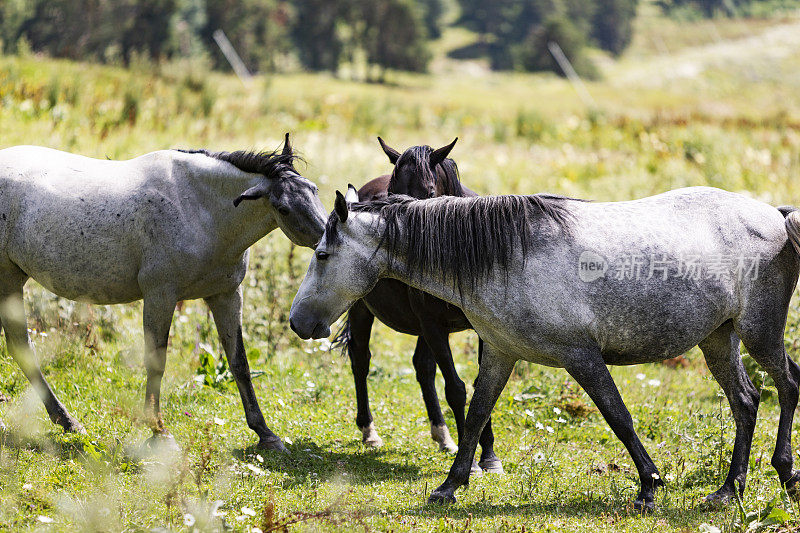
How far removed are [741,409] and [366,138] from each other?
619 inches

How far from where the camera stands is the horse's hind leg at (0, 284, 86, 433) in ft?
18.2

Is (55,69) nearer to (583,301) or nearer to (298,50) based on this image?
(583,301)

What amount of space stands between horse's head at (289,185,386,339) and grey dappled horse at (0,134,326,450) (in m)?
0.56

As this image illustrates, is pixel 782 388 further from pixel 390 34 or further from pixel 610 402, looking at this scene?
pixel 390 34

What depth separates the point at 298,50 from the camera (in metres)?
67.6

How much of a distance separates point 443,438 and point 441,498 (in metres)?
1.38

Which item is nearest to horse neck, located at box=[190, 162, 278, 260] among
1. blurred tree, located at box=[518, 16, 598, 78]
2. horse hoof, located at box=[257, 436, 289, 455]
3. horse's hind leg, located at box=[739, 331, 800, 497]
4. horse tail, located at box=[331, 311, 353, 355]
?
horse hoof, located at box=[257, 436, 289, 455]

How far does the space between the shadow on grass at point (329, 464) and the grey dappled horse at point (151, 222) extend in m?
0.81

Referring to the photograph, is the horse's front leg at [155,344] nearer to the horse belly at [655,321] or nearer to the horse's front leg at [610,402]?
the horse's front leg at [610,402]

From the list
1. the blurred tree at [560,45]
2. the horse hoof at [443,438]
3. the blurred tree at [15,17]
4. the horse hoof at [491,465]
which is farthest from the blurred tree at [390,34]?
the horse hoof at [491,465]

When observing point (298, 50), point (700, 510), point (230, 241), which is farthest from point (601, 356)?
point (298, 50)

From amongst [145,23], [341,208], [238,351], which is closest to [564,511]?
A: [341,208]

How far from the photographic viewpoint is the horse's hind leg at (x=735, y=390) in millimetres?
5113

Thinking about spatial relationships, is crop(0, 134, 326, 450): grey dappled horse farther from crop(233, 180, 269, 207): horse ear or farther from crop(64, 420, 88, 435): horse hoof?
crop(64, 420, 88, 435): horse hoof
